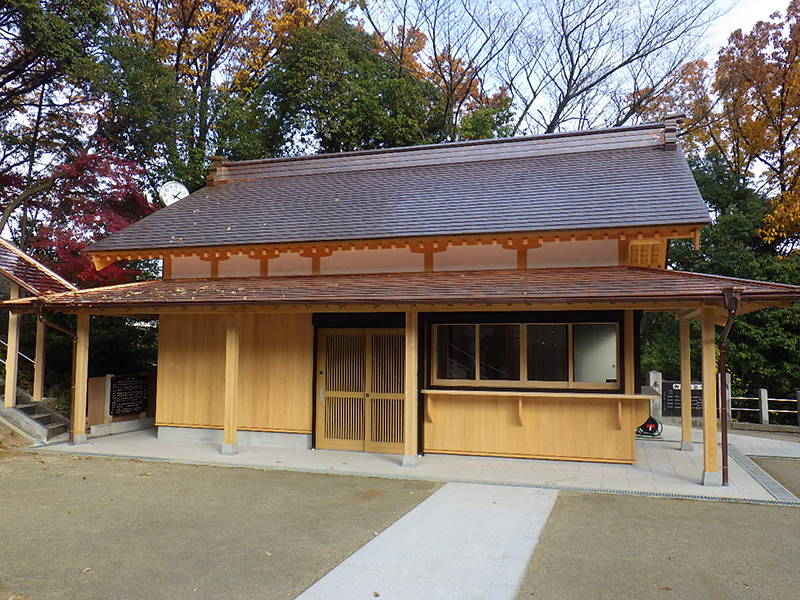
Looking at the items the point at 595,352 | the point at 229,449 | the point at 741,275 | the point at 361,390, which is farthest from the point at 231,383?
the point at 741,275

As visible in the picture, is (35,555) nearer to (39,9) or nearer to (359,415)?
(359,415)

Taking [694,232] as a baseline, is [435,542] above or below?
below

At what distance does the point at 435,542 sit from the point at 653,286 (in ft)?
14.2

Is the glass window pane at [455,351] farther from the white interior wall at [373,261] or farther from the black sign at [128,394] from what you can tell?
the black sign at [128,394]

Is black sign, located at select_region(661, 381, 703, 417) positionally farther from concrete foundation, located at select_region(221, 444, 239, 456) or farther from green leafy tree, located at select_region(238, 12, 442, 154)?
green leafy tree, located at select_region(238, 12, 442, 154)

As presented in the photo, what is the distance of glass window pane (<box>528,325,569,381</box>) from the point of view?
8.78m


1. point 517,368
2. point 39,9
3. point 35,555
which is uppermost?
point 39,9

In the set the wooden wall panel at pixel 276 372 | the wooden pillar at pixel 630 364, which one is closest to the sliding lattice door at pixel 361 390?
the wooden wall panel at pixel 276 372

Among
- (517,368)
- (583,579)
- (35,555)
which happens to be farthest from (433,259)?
(35,555)

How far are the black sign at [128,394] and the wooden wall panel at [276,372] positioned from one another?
3.15m

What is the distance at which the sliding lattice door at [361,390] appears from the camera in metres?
9.57

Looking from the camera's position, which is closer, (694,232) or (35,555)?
(35,555)

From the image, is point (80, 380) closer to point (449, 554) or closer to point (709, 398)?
point (449, 554)

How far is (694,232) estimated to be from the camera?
8156 mm
